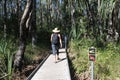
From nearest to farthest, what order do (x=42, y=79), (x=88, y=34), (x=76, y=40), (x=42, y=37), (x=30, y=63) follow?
(x=42, y=79), (x=30, y=63), (x=76, y=40), (x=88, y=34), (x=42, y=37)

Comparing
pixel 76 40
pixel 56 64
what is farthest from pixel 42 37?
pixel 56 64

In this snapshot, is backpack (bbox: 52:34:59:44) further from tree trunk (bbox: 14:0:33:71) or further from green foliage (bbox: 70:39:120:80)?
tree trunk (bbox: 14:0:33:71)

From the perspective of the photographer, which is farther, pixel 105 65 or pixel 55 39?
pixel 55 39

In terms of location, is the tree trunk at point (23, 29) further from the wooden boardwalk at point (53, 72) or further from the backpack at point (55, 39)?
the backpack at point (55, 39)

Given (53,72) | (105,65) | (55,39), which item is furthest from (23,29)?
(105,65)

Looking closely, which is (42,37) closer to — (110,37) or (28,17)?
(110,37)

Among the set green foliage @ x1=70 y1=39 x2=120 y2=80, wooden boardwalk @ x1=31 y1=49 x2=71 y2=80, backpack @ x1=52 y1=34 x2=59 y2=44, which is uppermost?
backpack @ x1=52 y1=34 x2=59 y2=44

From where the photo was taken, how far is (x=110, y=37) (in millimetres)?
18953

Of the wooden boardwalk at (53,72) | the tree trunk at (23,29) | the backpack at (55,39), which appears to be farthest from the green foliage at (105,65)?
the tree trunk at (23,29)

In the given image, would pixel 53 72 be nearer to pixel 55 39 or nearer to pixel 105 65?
pixel 105 65

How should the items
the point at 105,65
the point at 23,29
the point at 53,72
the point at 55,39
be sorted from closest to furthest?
the point at 105,65, the point at 53,72, the point at 23,29, the point at 55,39

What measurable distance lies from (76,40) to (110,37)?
2.65m

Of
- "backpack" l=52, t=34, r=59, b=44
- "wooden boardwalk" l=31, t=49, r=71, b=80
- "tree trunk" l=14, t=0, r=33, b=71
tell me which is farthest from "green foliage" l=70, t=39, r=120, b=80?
"tree trunk" l=14, t=0, r=33, b=71

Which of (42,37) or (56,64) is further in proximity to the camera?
(42,37)
